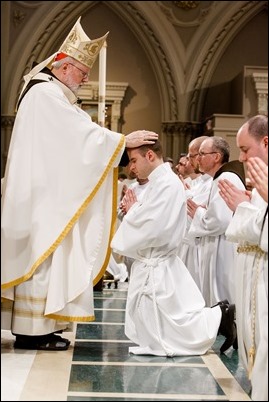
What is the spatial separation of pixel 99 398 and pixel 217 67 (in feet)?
35.8

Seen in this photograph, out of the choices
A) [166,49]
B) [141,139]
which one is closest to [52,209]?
[141,139]

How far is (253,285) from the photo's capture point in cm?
346

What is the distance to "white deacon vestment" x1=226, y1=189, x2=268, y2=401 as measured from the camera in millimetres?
3102

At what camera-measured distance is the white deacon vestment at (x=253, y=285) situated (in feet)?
10.2

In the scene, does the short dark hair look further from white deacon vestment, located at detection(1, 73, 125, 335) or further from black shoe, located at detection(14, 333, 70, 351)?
black shoe, located at detection(14, 333, 70, 351)

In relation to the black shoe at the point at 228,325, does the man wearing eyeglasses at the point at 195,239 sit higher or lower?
higher

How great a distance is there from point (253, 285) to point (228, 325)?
4.14 feet

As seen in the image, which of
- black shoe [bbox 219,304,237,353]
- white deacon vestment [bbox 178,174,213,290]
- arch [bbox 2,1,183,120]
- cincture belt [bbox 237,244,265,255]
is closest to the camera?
cincture belt [bbox 237,244,265,255]

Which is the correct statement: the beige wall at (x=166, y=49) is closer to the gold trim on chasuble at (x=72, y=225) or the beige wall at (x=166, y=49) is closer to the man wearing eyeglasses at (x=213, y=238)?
the man wearing eyeglasses at (x=213, y=238)

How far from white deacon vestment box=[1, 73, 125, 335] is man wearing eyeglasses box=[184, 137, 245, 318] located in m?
1.36

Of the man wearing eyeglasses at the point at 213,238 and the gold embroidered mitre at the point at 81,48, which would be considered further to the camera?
the man wearing eyeglasses at the point at 213,238

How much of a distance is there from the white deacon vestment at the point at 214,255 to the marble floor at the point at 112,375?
0.91 metres

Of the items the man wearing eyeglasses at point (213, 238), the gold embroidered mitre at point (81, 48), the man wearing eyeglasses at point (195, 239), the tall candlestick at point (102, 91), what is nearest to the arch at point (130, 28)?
the tall candlestick at point (102, 91)

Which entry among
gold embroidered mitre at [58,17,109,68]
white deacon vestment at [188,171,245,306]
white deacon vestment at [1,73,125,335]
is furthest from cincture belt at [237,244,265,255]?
white deacon vestment at [188,171,245,306]
